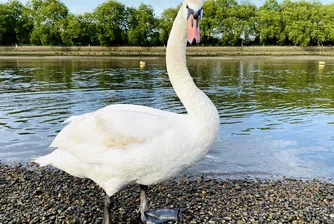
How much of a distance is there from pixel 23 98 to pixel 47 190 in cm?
1504

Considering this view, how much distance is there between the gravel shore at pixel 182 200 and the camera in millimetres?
5785

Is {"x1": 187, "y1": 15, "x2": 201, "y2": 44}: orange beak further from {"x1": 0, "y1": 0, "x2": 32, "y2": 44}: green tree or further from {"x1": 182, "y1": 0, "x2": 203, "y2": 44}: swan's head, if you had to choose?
{"x1": 0, "y1": 0, "x2": 32, "y2": 44}: green tree

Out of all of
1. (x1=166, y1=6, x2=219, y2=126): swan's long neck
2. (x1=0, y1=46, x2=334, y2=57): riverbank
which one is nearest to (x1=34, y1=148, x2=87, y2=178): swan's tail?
(x1=166, y1=6, x2=219, y2=126): swan's long neck

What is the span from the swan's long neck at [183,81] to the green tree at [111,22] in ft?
331

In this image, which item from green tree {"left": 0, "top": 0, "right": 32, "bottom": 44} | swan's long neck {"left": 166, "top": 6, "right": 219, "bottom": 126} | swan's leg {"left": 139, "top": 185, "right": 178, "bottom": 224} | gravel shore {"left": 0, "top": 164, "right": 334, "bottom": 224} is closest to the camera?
swan's long neck {"left": 166, "top": 6, "right": 219, "bottom": 126}

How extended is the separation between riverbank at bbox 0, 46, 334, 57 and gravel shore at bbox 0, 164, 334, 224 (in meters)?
88.4

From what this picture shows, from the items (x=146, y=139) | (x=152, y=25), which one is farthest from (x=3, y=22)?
(x=146, y=139)

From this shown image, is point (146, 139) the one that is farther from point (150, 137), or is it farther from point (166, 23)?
point (166, 23)

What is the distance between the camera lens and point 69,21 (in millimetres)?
103438

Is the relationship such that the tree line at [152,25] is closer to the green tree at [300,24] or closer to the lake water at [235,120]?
the green tree at [300,24]

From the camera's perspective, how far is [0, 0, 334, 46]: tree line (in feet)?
334

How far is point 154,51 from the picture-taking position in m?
102

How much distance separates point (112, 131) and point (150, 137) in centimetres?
56

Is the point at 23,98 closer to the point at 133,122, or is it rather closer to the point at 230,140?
the point at 230,140
